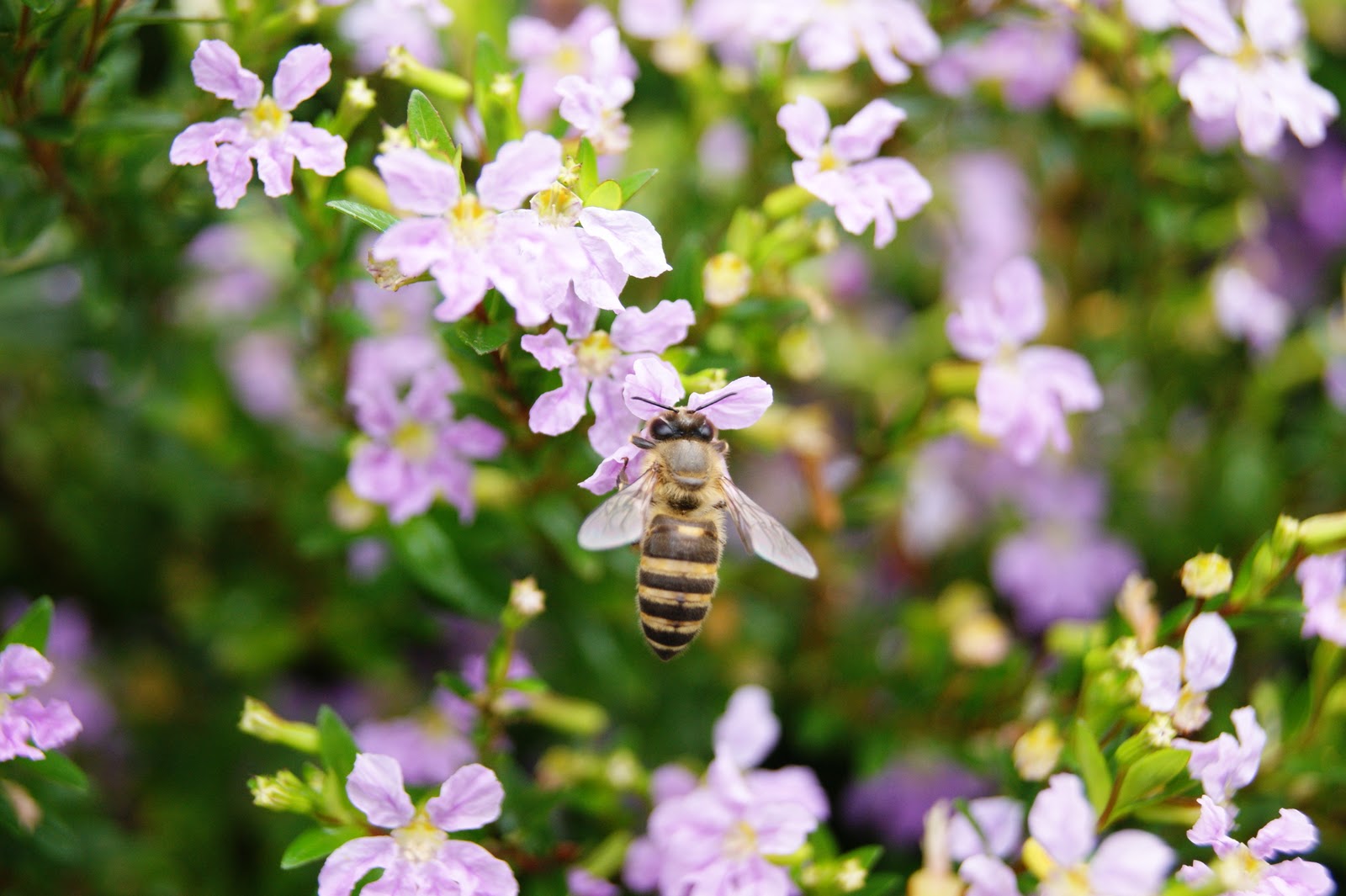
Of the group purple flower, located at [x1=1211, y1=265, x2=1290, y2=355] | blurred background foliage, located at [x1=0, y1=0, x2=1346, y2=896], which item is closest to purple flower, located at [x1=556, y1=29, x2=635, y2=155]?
blurred background foliage, located at [x1=0, y1=0, x2=1346, y2=896]

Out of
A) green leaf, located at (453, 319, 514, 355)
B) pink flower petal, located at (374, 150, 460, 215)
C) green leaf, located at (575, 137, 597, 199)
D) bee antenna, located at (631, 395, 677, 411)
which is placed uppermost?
pink flower petal, located at (374, 150, 460, 215)

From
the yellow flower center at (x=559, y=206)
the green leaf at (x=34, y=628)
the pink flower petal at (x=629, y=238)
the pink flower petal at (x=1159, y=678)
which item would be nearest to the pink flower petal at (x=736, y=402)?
the pink flower petal at (x=629, y=238)

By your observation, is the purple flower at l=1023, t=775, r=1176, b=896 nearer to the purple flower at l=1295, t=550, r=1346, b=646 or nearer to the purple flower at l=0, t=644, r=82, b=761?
the purple flower at l=1295, t=550, r=1346, b=646

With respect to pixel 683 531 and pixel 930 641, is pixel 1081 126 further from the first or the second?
pixel 683 531

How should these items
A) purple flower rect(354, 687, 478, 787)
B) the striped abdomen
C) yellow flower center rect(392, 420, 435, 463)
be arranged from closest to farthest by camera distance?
1. the striped abdomen
2. yellow flower center rect(392, 420, 435, 463)
3. purple flower rect(354, 687, 478, 787)

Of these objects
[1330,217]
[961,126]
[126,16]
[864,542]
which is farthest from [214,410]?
Result: [1330,217]

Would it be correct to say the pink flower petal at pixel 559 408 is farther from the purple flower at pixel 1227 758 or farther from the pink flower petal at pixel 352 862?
the purple flower at pixel 1227 758

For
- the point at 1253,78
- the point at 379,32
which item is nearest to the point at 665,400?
the point at 1253,78
